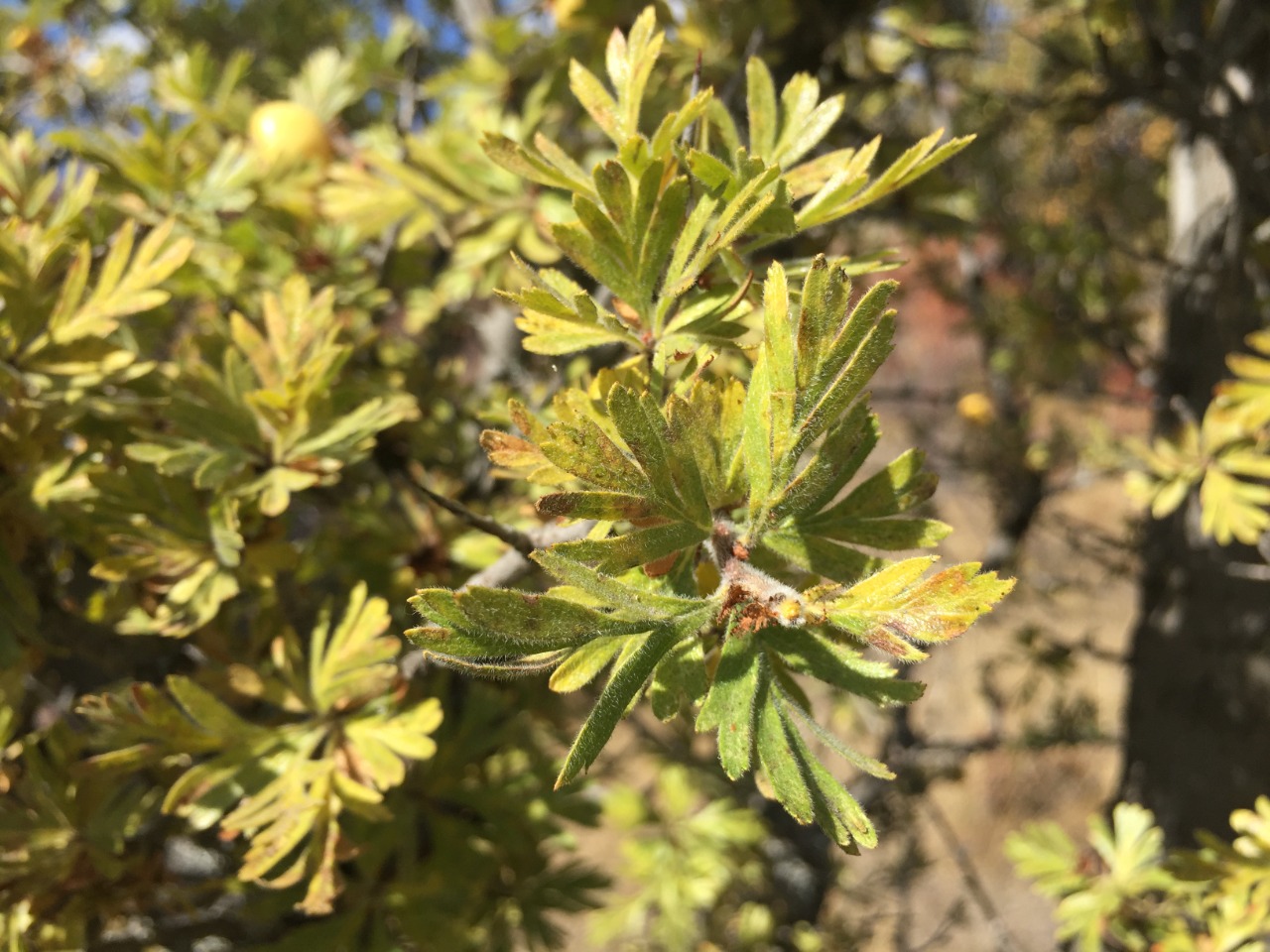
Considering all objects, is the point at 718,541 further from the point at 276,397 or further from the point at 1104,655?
the point at 1104,655

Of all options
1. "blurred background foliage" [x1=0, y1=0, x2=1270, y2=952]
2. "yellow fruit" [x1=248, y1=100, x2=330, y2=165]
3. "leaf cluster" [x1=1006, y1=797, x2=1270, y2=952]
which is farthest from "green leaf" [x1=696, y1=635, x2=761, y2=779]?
"yellow fruit" [x1=248, y1=100, x2=330, y2=165]

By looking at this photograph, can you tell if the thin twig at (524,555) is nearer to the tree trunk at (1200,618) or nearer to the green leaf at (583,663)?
the green leaf at (583,663)

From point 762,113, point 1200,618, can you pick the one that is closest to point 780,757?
point 762,113

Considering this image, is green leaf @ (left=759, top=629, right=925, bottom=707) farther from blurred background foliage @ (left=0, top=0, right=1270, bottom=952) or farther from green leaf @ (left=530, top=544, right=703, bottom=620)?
blurred background foliage @ (left=0, top=0, right=1270, bottom=952)

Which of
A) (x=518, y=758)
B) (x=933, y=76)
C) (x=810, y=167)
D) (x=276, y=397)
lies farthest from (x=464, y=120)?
(x=933, y=76)

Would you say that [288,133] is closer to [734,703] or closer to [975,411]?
[734,703]

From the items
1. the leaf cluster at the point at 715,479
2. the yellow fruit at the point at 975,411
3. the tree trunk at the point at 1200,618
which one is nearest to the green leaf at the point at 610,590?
the leaf cluster at the point at 715,479
